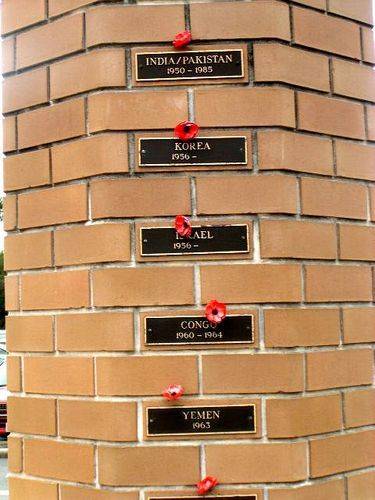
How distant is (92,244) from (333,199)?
0.65 meters

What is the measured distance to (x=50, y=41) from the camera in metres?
1.86

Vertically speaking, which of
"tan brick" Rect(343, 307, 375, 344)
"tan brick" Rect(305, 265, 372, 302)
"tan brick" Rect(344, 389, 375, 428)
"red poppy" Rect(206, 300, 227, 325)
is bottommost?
"tan brick" Rect(344, 389, 375, 428)

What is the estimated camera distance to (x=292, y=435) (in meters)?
1.68

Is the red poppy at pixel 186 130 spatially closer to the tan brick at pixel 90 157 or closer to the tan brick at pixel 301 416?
the tan brick at pixel 90 157

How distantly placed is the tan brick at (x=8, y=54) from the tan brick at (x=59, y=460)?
3.43 ft

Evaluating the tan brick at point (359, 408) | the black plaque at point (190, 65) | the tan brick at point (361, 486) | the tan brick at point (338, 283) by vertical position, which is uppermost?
the black plaque at point (190, 65)

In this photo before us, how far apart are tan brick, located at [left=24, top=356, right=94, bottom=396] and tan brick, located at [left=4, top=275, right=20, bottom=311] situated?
153mm

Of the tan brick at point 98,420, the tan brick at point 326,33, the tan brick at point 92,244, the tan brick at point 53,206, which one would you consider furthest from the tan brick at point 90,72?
the tan brick at point 98,420

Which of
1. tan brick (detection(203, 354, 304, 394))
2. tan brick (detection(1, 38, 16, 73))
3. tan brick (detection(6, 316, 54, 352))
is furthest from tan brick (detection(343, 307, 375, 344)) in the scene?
tan brick (detection(1, 38, 16, 73))

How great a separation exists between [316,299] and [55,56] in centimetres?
95

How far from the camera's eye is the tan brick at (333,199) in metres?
1.78

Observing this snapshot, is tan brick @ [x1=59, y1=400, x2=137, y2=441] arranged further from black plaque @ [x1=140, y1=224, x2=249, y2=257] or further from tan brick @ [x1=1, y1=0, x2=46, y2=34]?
tan brick @ [x1=1, y1=0, x2=46, y2=34]

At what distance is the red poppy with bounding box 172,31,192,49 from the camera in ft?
5.66

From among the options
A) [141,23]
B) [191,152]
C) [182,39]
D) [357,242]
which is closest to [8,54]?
[141,23]
